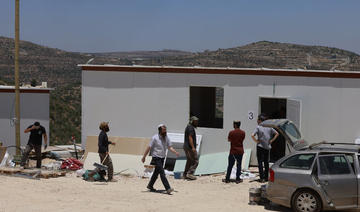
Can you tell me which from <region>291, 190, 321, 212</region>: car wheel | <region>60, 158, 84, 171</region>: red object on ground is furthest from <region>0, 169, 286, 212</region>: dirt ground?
<region>60, 158, 84, 171</region>: red object on ground

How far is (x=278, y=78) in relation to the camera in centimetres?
1766

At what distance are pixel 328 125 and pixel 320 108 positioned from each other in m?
0.56

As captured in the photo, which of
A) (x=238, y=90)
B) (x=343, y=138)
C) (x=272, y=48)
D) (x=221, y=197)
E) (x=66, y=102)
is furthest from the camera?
(x=272, y=48)

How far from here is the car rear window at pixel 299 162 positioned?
38.3 feet

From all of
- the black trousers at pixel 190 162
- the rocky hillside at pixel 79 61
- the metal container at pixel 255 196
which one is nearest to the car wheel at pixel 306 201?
the metal container at pixel 255 196

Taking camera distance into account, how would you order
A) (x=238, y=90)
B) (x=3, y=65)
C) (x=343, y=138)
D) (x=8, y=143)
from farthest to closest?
(x=3, y=65) → (x=8, y=143) → (x=238, y=90) → (x=343, y=138)

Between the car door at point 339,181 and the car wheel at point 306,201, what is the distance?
0.87ft

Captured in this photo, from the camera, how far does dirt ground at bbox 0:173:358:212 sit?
12211 millimetres

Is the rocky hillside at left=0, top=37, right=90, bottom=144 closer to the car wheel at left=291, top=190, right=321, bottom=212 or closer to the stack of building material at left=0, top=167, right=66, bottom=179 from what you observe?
the stack of building material at left=0, top=167, right=66, bottom=179

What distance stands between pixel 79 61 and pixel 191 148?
2299 inches

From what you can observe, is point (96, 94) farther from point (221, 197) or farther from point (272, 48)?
point (272, 48)

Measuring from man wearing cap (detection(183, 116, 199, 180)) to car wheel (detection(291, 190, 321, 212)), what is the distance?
4825 mm

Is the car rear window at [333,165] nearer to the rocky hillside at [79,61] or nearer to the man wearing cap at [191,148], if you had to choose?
the man wearing cap at [191,148]

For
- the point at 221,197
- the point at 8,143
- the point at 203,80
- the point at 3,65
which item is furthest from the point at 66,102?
the point at 221,197
